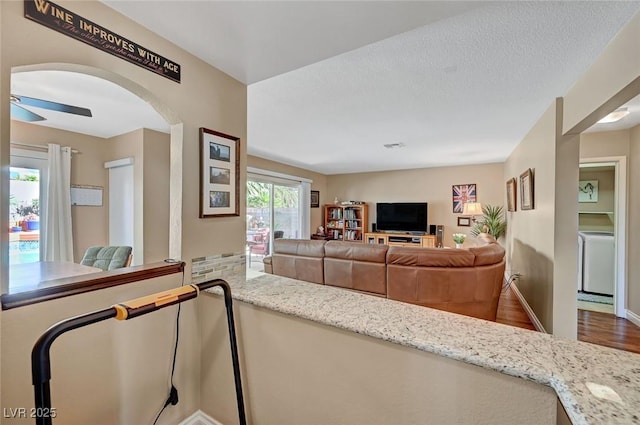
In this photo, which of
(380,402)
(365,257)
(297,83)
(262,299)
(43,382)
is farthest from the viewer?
(365,257)

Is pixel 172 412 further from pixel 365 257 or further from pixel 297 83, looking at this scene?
pixel 297 83

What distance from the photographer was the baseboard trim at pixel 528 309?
9.45 ft

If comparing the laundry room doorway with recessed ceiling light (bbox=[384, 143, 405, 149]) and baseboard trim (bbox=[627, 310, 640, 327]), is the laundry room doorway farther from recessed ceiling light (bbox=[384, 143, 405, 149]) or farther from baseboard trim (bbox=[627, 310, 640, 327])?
recessed ceiling light (bbox=[384, 143, 405, 149])

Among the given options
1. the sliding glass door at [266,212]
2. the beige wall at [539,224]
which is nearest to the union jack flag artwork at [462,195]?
the beige wall at [539,224]

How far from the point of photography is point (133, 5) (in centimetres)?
119

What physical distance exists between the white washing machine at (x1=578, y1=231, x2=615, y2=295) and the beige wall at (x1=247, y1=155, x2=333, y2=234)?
5.28m

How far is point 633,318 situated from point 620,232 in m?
0.98

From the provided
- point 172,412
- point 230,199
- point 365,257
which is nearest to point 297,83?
point 230,199

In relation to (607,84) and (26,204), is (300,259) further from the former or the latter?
(26,204)

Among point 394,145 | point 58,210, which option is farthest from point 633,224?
point 58,210

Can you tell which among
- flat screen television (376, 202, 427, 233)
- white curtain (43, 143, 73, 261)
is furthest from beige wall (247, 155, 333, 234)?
white curtain (43, 143, 73, 261)

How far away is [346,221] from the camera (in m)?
7.31

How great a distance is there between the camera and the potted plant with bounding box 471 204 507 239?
5418 mm

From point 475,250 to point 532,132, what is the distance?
1.76 m
